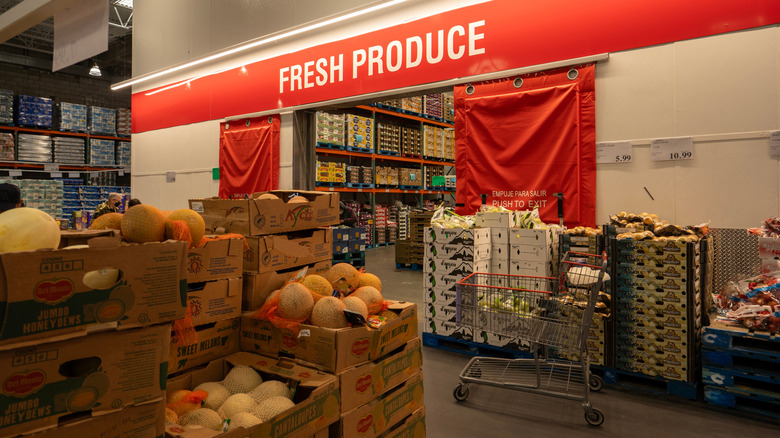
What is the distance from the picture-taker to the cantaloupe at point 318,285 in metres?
2.27

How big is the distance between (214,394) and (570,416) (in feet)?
7.26

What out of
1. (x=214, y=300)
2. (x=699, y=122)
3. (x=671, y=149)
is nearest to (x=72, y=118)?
(x=214, y=300)

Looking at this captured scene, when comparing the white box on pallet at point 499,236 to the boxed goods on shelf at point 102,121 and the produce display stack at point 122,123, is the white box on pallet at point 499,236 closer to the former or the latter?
the boxed goods on shelf at point 102,121

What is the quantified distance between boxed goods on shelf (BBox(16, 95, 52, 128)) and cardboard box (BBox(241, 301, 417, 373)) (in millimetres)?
13306

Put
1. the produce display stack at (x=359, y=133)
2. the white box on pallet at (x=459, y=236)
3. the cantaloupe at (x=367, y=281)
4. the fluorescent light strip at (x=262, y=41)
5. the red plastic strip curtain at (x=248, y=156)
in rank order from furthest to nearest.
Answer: the produce display stack at (x=359, y=133) → the red plastic strip curtain at (x=248, y=156) → the fluorescent light strip at (x=262, y=41) → the white box on pallet at (x=459, y=236) → the cantaloupe at (x=367, y=281)

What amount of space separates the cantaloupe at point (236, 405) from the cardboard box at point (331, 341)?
1.03 feet

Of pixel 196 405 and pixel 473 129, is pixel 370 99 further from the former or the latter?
pixel 196 405

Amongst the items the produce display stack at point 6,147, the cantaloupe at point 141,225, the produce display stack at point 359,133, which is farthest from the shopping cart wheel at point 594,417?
the produce display stack at point 6,147

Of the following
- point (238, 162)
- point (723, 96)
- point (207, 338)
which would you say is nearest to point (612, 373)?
point (723, 96)

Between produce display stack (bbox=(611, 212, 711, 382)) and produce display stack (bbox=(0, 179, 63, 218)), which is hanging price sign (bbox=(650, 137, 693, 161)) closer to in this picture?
produce display stack (bbox=(611, 212, 711, 382))

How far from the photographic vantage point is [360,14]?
5273 mm

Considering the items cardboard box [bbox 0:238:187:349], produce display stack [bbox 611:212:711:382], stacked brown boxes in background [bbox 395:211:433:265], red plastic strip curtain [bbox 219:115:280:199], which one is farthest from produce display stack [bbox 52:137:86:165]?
produce display stack [bbox 611:212:711:382]

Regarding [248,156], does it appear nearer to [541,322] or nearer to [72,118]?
[541,322]

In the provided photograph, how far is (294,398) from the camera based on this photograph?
5.92 feet
